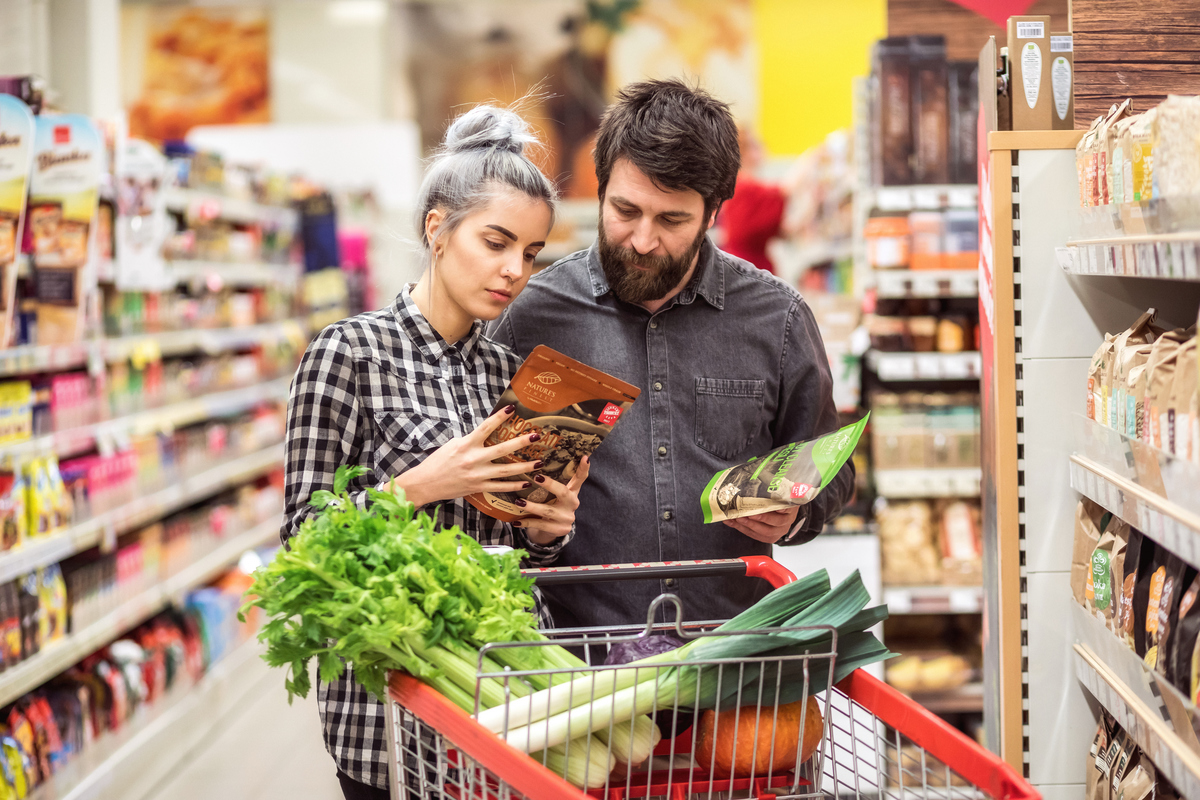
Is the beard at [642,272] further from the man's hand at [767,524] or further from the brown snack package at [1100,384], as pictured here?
the brown snack package at [1100,384]

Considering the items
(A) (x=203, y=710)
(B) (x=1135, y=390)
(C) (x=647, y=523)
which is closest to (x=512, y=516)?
(C) (x=647, y=523)

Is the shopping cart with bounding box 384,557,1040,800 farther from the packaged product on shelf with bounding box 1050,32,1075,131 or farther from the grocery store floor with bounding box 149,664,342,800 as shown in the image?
the grocery store floor with bounding box 149,664,342,800

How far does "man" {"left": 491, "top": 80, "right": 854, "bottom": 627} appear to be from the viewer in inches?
71.5

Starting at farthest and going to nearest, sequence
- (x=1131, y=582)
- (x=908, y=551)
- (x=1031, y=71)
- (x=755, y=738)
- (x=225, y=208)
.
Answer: (x=225, y=208), (x=908, y=551), (x=1031, y=71), (x=1131, y=582), (x=755, y=738)

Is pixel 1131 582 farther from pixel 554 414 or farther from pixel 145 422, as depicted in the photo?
pixel 145 422

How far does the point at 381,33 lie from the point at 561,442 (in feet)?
35.4

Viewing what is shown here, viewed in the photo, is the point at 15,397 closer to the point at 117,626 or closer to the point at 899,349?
the point at 117,626

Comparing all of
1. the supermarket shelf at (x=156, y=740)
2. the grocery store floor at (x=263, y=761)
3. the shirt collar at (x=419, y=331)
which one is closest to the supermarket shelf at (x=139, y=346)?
the supermarket shelf at (x=156, y=740)

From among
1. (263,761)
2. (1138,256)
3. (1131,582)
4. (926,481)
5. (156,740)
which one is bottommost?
(263,761)

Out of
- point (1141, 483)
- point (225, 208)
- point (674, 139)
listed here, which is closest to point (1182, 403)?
point (1141, 483)

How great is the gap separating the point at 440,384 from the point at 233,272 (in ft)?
14.1

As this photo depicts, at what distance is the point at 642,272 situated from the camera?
187cm

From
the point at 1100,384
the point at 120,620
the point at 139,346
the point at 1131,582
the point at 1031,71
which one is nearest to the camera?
the point at 1131,582

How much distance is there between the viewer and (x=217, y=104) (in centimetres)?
1157
